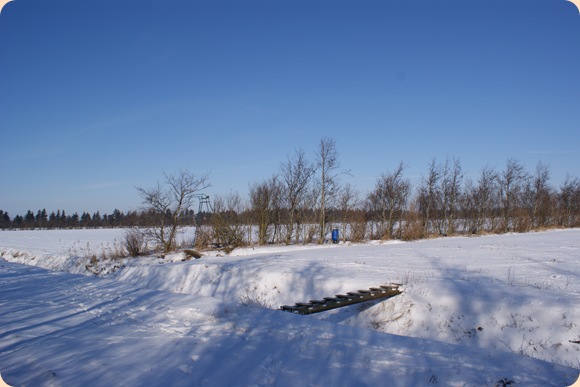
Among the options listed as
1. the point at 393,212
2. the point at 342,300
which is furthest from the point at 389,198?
the point at 342,300

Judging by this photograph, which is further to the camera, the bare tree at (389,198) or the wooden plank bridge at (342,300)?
the bare tree at (389,198)

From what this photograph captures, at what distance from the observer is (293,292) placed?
1198 centimetres

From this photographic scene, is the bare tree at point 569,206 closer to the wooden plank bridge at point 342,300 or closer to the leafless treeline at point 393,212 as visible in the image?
the leafless treeline at point 393,212

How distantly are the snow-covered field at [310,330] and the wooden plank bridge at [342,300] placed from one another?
0.26 meters

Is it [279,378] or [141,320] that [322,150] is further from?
[279,378]

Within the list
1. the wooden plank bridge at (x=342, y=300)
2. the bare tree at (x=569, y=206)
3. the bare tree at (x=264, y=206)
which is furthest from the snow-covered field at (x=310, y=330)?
the bare tree at (x=569, y=206)

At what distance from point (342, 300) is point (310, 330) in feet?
9.93

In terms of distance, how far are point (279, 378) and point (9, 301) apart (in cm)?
944

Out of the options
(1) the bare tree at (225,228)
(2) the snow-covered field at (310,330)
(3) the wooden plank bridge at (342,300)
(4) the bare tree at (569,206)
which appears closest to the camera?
(2) the snow-covered field at (310,330)

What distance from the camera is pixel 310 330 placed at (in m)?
6.48

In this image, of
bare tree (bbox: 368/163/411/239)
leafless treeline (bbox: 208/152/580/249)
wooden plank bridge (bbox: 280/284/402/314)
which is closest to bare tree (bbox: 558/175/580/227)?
leafless treeline (bbox: 208/152/580/249)

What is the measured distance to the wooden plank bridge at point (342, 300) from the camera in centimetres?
864

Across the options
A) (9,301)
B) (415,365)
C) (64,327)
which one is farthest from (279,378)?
(9,301)

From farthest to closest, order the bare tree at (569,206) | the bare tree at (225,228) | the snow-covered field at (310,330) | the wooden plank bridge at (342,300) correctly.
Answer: the bare tree at (569,206)
the bare tree at (225,228)
the wooden plank bridge at (342,300)
the snow-covered field at (310,330)
